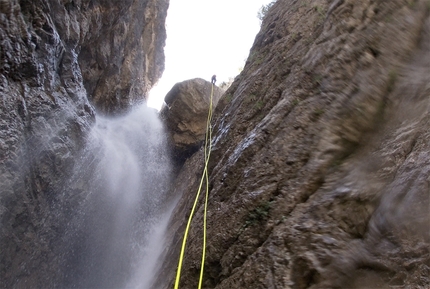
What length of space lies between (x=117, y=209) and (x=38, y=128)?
4.50 meters

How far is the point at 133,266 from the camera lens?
1026 cm

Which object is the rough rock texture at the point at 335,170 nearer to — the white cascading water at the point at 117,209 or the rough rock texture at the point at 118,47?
the white cascading water at the point at 117,209

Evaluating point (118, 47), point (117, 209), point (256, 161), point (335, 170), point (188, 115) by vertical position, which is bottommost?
point (335, 170)

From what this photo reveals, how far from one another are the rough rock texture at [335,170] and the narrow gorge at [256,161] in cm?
2

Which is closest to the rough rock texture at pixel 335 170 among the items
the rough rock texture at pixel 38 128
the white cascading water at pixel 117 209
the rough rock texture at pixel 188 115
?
the rough rock texture at pixel 38 128

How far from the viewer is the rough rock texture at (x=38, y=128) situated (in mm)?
6887

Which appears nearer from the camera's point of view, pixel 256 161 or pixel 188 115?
pixel 256 161

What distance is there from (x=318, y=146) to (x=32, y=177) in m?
6.08

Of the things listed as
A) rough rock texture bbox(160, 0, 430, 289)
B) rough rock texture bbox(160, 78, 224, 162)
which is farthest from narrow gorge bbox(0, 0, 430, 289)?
rough rock texture bbox(160, 78, 224, 162)

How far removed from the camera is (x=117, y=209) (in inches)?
447

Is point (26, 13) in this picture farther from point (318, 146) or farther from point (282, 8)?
point (318, 146)

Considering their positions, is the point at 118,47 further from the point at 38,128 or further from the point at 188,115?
the point at 38,128

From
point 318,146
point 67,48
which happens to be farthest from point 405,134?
point 67,48

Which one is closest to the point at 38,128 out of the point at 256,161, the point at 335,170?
the point at 256,161
